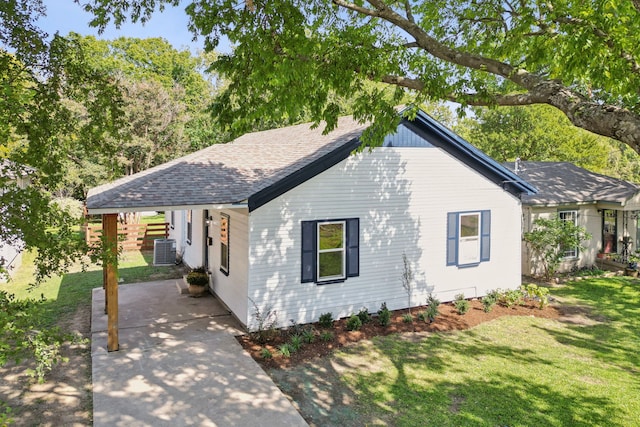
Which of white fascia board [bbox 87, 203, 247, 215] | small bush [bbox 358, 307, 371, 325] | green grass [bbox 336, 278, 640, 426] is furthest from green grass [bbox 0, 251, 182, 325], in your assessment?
green grass [bbox 336, 278, 640, 426]

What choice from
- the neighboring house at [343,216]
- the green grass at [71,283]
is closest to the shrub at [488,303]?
the neighboring house at [343,216]

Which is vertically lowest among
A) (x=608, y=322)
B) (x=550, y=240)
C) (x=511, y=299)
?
(x=608, y=322)

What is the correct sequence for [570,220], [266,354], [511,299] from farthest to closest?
[570,220], [511,299], [266,354]

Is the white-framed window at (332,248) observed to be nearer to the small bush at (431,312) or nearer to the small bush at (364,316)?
the small bush at (364,316)

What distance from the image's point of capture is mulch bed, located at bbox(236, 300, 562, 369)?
27.6ft

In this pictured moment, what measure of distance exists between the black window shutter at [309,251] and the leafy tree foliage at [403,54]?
3.18 m

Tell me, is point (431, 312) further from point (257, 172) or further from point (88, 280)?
point (88, 280)

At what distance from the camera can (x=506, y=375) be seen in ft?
25.5

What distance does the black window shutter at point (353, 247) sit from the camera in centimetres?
1052

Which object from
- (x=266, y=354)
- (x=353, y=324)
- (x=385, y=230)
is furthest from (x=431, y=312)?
(x=266, y=354)

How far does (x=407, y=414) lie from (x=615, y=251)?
15.7 meters

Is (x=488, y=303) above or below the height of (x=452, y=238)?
below

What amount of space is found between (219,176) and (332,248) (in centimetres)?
331

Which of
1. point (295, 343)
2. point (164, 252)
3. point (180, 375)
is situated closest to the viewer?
point (180, 375)
